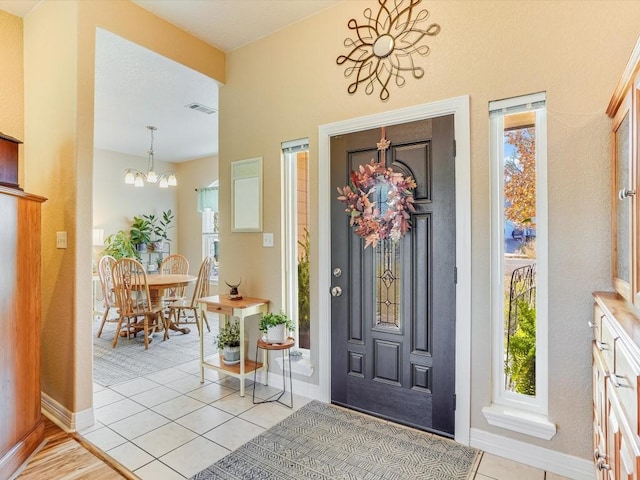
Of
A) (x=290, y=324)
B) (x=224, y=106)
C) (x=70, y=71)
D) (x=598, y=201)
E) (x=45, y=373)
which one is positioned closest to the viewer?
(x=598, y=201)

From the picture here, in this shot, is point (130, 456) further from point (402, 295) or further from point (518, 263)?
point (518, 263)

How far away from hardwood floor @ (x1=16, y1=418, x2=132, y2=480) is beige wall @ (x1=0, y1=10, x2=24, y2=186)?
2024mm

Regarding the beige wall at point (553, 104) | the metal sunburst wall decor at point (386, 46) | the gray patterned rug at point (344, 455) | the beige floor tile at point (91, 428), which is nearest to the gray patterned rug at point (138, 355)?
the beige floor tile at point (91, 428)

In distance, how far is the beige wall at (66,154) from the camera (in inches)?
93.7

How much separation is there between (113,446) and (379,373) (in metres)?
1.72

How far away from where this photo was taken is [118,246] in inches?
237

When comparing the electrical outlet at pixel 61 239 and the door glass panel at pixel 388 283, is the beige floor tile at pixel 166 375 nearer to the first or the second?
the electrical outlet at pixel 61 239

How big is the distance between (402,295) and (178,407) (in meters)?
1.86

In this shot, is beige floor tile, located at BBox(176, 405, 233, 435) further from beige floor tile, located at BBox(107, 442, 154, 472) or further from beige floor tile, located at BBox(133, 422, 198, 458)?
beige floor tile, located at BBox(107, 442, 154, 472)

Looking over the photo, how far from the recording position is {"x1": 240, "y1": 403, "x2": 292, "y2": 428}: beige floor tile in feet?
8.03

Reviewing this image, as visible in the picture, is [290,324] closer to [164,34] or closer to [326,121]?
[326,121]

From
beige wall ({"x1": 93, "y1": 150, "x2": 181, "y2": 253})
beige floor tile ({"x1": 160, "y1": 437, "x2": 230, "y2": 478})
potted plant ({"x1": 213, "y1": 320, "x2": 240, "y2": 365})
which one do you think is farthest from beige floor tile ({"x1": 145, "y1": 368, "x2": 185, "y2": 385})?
beige wall ({"x1": 93, "y1": 150, "x2": 181, "y2": 253})

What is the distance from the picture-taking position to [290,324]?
2.88 meters

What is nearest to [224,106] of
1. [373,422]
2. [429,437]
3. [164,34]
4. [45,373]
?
[164,34]
